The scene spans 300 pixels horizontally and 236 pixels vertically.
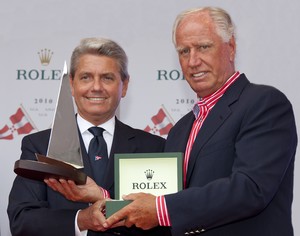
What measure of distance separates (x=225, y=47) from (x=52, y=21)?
1696 mm

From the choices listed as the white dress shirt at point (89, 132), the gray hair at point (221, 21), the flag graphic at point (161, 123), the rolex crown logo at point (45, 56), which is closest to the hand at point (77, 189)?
the white dress shirt at point (89, 132)

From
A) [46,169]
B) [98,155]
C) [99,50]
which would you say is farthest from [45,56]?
[46,169]

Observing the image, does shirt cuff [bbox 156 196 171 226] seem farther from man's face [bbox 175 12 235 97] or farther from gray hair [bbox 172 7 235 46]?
gray hair [bbox 172 7 235 46]

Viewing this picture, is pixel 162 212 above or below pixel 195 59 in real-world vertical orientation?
below

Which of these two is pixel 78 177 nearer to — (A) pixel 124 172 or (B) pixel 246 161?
(A) pixel 124 172

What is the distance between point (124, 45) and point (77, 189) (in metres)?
1.62

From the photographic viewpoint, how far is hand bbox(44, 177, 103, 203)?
234 cm

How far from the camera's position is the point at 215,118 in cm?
234

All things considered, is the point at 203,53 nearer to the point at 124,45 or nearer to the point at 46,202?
the point at 46,202

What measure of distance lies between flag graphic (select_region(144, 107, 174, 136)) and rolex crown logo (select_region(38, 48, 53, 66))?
67 centimetres

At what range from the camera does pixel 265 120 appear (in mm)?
2186

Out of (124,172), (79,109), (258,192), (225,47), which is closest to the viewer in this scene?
(258,192)

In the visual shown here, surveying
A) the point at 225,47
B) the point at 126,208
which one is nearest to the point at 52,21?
the point at 225,47

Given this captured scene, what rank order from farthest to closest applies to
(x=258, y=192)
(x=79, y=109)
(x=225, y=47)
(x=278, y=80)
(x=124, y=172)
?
(x=278, y=80) → (x=79, y=109) → (x=225, y=47) → (x=124, y=172) → (x=258, y=192)
